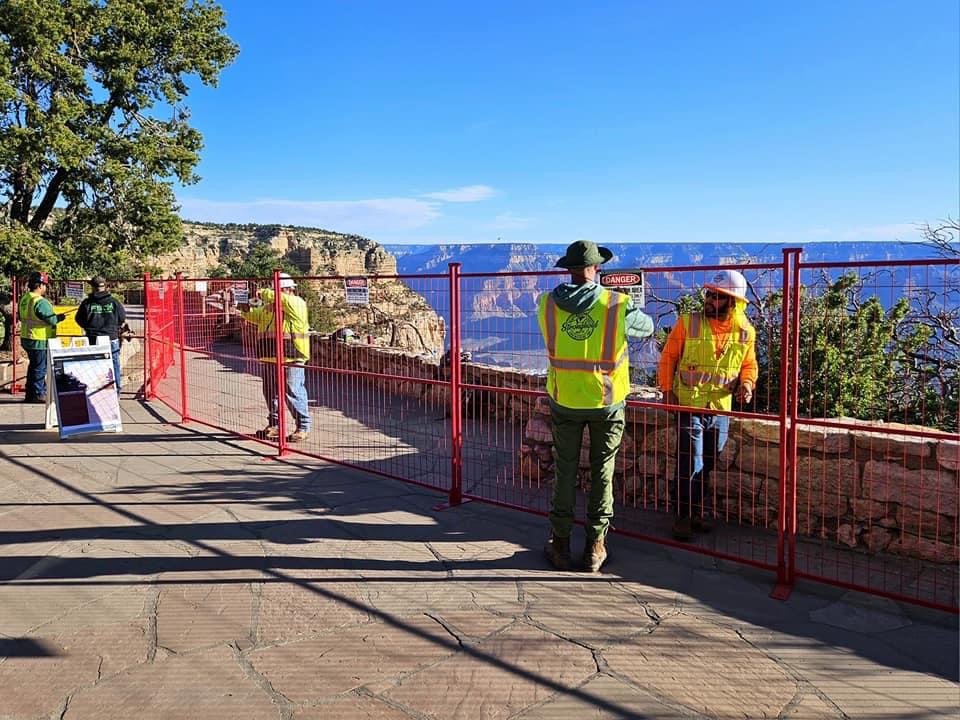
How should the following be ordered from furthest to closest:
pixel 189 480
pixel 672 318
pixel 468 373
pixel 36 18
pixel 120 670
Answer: pixel 36 18 < pixel 468 373 < pixel 672 318 < pixel 189 480 < pixel 120 670

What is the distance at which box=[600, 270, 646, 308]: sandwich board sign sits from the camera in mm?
4961

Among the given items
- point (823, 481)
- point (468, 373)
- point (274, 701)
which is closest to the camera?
point (274, 701)

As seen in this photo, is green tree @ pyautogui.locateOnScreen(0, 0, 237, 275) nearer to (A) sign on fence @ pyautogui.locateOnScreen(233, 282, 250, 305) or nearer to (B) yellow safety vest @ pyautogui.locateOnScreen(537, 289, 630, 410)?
(A) sign on fence @ pyautogui.locateOnScreen(233, 282, 250, 305)

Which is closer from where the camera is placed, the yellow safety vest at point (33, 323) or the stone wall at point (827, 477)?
the stone wall at point (827, 477)

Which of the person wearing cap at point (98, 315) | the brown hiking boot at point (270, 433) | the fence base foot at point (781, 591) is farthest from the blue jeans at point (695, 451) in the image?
the person wearing cap at point (98, 315)

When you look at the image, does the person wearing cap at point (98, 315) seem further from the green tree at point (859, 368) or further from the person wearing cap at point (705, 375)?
the green tree at point (859, 368)

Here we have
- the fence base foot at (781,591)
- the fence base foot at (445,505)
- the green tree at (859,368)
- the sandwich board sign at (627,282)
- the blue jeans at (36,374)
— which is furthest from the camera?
the blue jeans at (36,374)

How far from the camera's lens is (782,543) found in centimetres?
457

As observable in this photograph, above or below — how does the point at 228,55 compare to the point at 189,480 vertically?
above

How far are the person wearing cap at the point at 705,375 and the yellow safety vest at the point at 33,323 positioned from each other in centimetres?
905

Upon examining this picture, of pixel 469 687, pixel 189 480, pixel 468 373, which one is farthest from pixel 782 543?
pixel 468 373

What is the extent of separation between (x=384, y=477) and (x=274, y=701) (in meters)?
3.81

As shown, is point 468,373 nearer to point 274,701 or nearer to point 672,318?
point 672,318

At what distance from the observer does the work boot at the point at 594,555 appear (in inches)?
189
